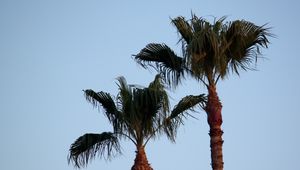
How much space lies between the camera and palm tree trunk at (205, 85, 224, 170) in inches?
584

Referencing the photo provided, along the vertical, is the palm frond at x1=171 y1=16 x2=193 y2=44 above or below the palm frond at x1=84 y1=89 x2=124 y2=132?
above

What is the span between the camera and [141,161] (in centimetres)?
1529

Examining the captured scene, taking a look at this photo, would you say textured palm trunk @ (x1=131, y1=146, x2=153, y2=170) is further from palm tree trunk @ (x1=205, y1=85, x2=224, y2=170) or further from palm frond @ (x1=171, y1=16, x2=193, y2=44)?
palm frond @ (x1=171, y1=16, x2=193, y2=44)

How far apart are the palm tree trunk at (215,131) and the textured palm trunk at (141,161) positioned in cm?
178

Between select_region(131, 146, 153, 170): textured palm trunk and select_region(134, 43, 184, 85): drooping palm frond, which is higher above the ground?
select_region(134, 43, 184, 85): drooping palm frond

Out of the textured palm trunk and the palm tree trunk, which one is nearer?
the palm tree trunk

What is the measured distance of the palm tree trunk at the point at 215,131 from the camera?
1484cm

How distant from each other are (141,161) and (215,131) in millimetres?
2145

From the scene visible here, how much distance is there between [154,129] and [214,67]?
2.32 metres

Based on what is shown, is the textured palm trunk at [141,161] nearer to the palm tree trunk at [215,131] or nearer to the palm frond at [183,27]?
the palm tree trunk at [215,131]

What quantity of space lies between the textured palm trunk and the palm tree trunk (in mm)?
1784

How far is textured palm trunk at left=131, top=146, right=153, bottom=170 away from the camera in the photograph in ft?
50.0

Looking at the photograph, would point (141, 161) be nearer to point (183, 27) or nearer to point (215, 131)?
point (215, 131)

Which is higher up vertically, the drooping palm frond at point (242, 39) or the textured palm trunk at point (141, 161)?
the drooping palm frond at point (242, 39)
